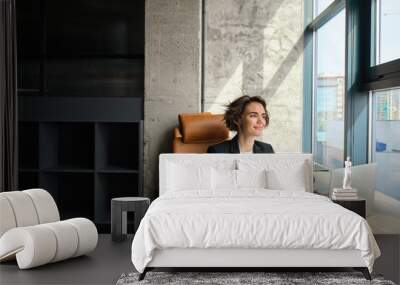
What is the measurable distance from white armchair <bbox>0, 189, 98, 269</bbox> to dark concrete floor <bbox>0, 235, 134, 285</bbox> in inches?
2.6

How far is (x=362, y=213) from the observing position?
5.64m

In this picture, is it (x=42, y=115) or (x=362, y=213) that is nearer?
(x=362, y=213)

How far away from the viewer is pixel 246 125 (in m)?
6.73

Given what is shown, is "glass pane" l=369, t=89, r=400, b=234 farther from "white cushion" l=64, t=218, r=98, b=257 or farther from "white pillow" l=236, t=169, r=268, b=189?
"white cushion" l=64, t=218, r=98, b=257

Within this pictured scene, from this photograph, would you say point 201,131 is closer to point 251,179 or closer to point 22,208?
point 251,179

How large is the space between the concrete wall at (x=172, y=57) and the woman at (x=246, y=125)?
1.09 m

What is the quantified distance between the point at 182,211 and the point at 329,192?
2.63m

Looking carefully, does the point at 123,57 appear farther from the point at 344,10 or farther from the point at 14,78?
the point at 344,10

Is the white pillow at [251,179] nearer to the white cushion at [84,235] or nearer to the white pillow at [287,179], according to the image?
the white pillow at [287,179]

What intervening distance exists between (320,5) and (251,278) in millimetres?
3921

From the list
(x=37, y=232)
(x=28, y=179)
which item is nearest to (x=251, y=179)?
(x=37, y=232)

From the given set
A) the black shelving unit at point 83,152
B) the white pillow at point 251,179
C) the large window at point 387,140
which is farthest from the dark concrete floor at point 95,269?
the black shelving unit at point 83,152

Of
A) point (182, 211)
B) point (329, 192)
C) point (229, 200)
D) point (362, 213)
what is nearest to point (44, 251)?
point (182, 211)

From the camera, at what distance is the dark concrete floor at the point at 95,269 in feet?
15.3
